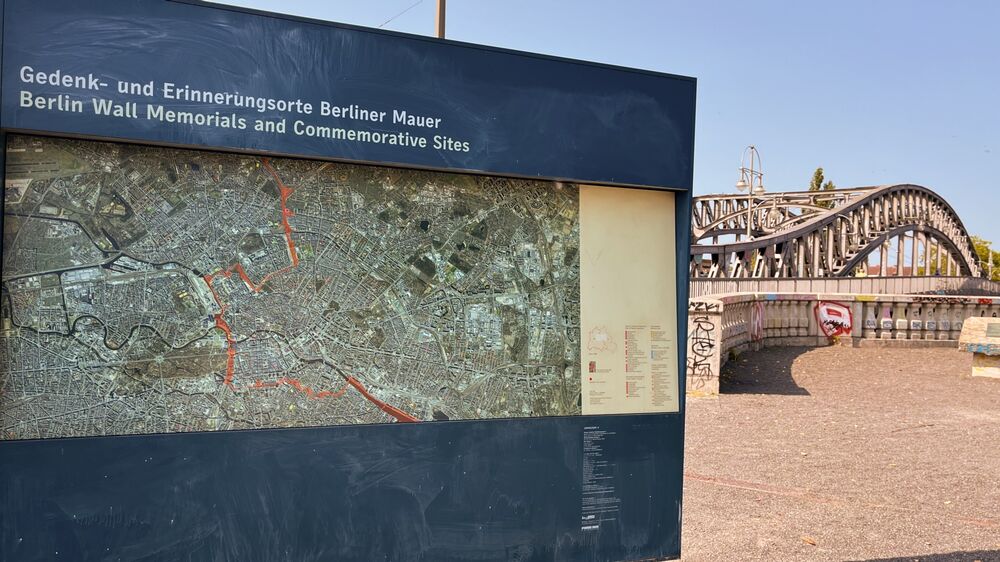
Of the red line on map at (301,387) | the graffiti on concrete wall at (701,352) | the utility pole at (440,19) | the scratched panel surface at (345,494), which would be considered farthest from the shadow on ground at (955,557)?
the graffiti on concrete wall at (701,352)

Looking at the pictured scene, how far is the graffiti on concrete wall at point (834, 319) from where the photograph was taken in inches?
806

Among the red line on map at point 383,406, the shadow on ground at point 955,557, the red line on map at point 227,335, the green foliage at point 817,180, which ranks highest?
the green foliage at point 817,180

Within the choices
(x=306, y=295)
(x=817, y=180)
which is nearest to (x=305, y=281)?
(x=306, y=295)

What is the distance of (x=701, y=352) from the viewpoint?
555 inches

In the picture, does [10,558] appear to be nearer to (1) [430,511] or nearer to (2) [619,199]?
(1) [430,511]

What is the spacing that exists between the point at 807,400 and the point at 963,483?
5.72 m

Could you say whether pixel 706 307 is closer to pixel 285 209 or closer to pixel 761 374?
pixel 761 374

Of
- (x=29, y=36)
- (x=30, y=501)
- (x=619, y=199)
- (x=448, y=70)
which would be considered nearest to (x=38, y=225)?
(x=29, y=36)

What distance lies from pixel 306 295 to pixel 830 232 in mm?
49686

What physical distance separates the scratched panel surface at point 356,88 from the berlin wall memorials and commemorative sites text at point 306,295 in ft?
0.53

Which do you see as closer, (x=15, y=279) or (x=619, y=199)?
(x=15, y=279)

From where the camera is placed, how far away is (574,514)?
479 centimetres

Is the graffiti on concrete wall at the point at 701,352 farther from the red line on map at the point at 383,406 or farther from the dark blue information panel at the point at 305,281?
the red line on map at the point at 383,406

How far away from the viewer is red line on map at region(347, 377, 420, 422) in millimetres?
4344
